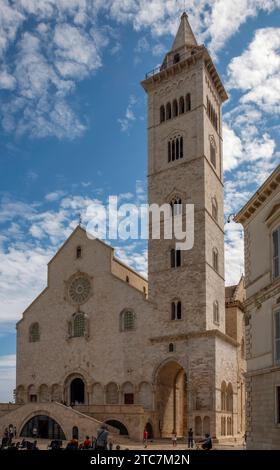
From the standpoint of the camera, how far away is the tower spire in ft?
172

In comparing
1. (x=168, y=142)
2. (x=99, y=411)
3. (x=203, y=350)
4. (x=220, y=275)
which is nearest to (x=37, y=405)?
(x=99, y=411)

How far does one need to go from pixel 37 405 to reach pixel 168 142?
23473 mm

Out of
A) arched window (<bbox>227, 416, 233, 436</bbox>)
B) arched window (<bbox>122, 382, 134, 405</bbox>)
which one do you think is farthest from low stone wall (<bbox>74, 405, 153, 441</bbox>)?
arched window (<bbox>227, 416, 233, 436</bbox>)

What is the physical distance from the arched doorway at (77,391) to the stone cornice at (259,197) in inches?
944

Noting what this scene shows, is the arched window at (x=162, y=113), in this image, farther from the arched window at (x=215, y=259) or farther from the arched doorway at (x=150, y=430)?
the arched doorway at (x=150, y=430)

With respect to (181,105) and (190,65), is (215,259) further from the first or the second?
(190,65)

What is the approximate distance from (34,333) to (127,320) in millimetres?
10136

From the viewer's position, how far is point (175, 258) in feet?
147

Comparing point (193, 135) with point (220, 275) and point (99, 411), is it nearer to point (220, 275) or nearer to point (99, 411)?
→ point (220, 275)

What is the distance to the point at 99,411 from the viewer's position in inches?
1628

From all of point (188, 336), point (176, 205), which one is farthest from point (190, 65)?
point (188, 336)

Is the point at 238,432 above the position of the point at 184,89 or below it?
below

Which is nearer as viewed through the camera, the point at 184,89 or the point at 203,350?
the point at 203,350

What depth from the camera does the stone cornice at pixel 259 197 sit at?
2394 centimetres
